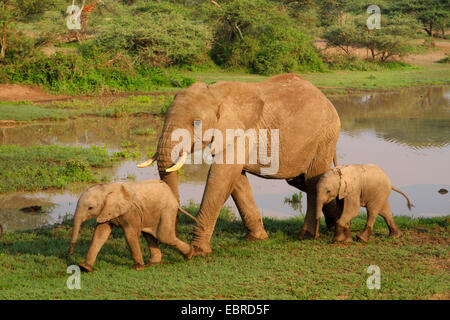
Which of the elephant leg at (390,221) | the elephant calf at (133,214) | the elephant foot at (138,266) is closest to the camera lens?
A: the elephant calf at (133,214)

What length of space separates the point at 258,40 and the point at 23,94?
12125 millimetres

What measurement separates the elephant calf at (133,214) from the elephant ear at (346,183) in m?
1.90

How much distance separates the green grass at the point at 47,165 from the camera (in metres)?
10.3

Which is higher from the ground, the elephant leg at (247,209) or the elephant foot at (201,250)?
the elephant leg at (247,209)

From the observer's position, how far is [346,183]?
7031mm

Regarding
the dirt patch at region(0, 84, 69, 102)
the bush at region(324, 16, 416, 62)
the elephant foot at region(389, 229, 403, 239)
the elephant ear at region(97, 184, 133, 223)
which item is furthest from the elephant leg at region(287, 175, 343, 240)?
the bush at region(324, 16, 416, 62)

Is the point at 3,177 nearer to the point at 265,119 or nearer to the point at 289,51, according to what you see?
the point at 265,119

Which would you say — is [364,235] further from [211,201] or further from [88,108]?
[88,108]

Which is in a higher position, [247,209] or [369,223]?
[247,209]

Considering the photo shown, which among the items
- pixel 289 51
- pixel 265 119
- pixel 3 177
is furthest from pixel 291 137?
pixel 289 51

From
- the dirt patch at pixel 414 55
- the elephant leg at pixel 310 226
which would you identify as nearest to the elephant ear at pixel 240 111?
the elephant leg at pixel 310 226

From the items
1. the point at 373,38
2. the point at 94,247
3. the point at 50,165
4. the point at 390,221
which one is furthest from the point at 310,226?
the point at 373,38

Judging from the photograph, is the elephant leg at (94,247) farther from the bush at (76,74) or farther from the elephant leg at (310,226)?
the bush at (76,74)
